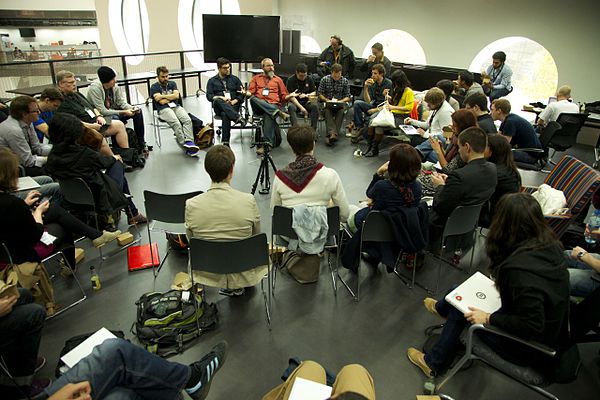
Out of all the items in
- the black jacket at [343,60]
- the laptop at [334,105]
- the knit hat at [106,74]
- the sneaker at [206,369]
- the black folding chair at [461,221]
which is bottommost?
the sneaker at [206,369]

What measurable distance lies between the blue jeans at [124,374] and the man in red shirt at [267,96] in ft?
16.0

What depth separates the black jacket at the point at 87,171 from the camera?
3357mm

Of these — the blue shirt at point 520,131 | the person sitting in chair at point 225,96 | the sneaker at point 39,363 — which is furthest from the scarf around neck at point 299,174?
the person sitting in chair at point 225,96

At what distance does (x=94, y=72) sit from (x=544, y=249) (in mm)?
9073

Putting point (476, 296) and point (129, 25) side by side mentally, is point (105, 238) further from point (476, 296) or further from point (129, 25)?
point (129, 25)

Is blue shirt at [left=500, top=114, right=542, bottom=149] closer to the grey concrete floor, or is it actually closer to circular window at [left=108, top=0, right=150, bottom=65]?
the grey concrete floor

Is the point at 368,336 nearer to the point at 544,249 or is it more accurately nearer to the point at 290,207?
the point at 290,207

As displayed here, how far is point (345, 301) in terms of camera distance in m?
3.06

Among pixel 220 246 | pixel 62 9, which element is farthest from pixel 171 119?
pixel 62 9

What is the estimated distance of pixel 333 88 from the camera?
22.9 ft

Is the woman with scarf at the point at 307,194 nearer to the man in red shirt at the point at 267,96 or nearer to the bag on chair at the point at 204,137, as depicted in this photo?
the man in red shirt at the point at 267,96

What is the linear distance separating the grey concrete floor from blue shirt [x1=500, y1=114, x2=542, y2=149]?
5.88 feet

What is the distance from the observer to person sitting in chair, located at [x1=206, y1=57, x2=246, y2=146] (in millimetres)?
6398

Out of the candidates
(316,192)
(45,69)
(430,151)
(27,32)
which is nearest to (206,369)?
(316,192)
